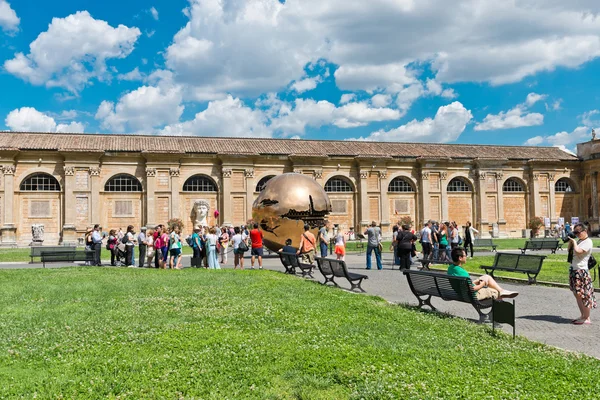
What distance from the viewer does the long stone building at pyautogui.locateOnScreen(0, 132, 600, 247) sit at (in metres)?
38.6

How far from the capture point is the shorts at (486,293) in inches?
326

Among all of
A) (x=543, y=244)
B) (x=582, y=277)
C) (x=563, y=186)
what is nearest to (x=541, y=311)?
(x=582, y=277)

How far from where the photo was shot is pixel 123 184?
Result: 1599 inches

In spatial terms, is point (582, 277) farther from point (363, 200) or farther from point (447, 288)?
point (363, 200)

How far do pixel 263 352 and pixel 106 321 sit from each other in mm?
3325

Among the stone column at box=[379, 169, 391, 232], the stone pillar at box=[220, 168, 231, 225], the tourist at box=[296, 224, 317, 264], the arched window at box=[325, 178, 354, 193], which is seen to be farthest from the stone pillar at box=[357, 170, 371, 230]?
the tourist at box=[296, 224, 317, 264]

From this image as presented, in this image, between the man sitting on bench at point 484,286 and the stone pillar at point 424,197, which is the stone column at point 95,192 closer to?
the stone pillar at point 424,197

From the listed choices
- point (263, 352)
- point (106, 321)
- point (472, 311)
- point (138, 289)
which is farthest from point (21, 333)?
point (472, 311)

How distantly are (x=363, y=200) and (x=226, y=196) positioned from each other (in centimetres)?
1240

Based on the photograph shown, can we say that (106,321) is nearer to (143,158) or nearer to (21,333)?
(21,333)

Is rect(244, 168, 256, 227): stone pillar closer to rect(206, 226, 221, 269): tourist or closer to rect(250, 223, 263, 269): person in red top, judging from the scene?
rect(206, 226, 221, 269): tourist

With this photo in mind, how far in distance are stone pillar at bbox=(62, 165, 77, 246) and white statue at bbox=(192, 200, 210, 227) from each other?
9283mm

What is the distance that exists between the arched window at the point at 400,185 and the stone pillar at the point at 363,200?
2.93 meters

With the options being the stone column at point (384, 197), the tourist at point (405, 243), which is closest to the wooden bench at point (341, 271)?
the tourist at point (405, 243)
